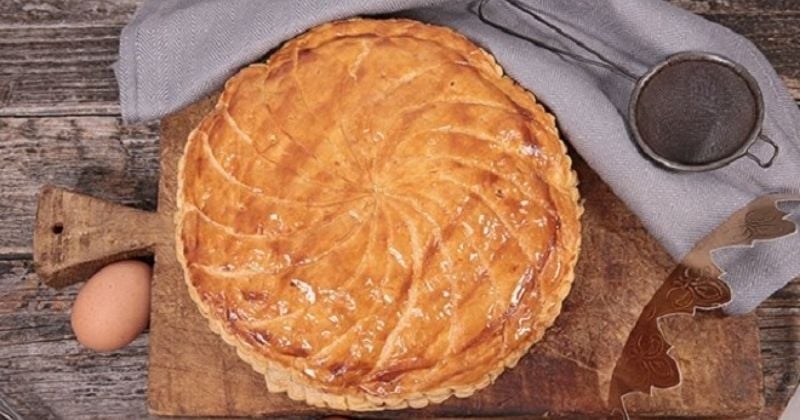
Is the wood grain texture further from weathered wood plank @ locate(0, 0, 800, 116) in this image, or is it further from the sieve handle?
weathered wood plank @ locate(0, 0, 800, 116)

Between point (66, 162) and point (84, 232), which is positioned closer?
point (84, 232)

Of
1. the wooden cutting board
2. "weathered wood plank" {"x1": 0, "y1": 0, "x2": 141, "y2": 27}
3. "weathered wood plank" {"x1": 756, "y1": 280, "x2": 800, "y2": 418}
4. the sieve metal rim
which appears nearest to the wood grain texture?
the wooden cutting board

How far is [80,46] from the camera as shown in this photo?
232cm

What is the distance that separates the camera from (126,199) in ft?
7.33

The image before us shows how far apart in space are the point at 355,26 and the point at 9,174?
93 centimetres

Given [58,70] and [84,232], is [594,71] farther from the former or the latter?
[58,70]

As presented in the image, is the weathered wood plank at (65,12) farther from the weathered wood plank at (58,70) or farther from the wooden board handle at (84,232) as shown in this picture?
the wooden board handle at (84,232)

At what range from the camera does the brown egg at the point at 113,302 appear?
1941mm

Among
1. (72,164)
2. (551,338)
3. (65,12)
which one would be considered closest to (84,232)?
(72,164)

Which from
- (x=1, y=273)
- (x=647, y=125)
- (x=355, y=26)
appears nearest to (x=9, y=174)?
(x=1, y=273)

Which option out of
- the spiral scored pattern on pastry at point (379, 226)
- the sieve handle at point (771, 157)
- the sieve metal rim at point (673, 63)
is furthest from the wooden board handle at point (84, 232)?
the sieve handle at point (771, 157)

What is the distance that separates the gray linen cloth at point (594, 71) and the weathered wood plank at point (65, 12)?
318 millimetres

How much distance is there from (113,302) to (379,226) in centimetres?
57

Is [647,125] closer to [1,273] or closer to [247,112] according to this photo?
[247,112]
